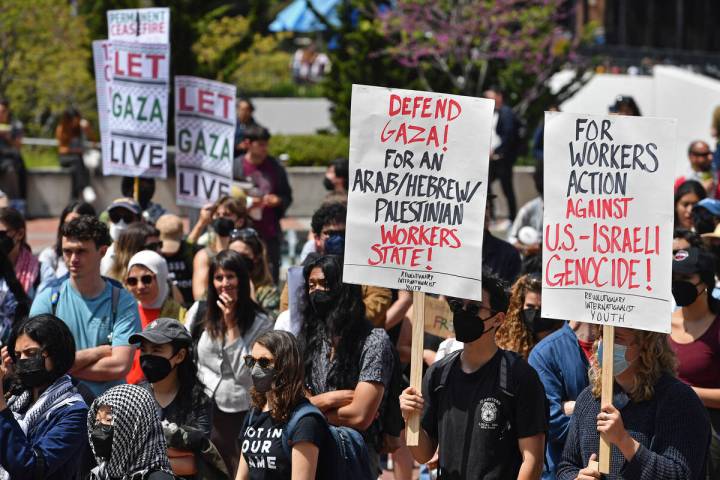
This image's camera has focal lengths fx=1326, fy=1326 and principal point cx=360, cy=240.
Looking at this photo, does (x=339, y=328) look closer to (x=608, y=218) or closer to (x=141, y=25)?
(x=608, y=218)

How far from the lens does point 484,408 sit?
538 cm

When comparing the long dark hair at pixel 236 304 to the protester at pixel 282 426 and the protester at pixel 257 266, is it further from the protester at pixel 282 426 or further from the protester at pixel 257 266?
the protester at pixel 282 426

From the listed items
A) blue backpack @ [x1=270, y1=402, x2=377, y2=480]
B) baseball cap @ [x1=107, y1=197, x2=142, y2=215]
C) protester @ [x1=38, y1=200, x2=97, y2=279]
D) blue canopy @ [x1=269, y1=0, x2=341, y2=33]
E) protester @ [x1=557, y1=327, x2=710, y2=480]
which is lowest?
blue backpack @ [x1=270, y1=402, x2=377, y2=480]

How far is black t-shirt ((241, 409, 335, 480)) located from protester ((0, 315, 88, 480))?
699mm

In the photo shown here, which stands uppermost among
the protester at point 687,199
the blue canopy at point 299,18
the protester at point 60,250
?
the blue canopy at point 299,18

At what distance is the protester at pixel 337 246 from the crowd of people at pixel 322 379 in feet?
0.05

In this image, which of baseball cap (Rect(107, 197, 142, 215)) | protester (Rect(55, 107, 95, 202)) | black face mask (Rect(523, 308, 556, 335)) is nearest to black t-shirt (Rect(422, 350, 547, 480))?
black face mask (Rect(523, 308, 556, 335))

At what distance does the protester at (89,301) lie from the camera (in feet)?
22.7

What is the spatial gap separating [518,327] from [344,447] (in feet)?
5.50

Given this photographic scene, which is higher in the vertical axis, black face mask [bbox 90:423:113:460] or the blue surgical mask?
the blue surgical mask

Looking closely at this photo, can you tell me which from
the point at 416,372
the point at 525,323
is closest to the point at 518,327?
the point at 525,323

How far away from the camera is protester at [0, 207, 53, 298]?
832 centimetres

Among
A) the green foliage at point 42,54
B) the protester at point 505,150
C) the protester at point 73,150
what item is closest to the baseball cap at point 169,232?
the protester at point 505,150

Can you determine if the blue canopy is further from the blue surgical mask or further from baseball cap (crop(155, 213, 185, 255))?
the blue surgical mask
